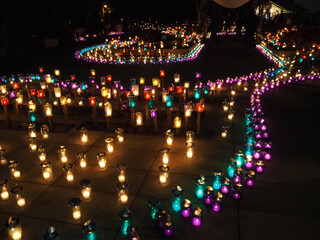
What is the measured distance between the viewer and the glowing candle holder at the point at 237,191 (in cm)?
401

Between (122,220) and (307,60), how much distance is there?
525 inches

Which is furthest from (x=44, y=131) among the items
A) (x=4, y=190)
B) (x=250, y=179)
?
(x=250, y=179)

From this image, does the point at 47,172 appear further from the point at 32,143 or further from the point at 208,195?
the point at 208,195

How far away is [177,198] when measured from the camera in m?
3.79

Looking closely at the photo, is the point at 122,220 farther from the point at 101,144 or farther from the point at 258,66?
the point at 258,66

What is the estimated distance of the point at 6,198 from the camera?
4.16 m

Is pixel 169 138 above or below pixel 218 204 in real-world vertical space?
above

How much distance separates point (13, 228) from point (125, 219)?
4.21 ft

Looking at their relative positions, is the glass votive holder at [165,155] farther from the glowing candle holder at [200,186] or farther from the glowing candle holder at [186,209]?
the glowing candle holder at [186,209]

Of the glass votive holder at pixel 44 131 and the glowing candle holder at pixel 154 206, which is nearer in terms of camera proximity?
the glowing candle holder at pixel 154 206

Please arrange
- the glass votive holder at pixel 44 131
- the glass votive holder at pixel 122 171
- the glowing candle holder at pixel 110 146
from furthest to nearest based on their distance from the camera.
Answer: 1. the glass votive holder at pixel 44 131
2. the glowing candle holder at pixel 110 146
3. the glass votive holder at pixel 122 171

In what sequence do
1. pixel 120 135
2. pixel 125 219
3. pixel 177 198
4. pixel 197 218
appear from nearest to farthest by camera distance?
pixel 125 219
pixel 197 218
pixel 177 198
pixel 120 135

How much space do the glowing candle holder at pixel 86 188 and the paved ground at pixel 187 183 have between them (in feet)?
0.34

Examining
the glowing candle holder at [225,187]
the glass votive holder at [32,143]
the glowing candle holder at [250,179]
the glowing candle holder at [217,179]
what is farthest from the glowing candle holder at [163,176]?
the glass votive holder at [32,143]
